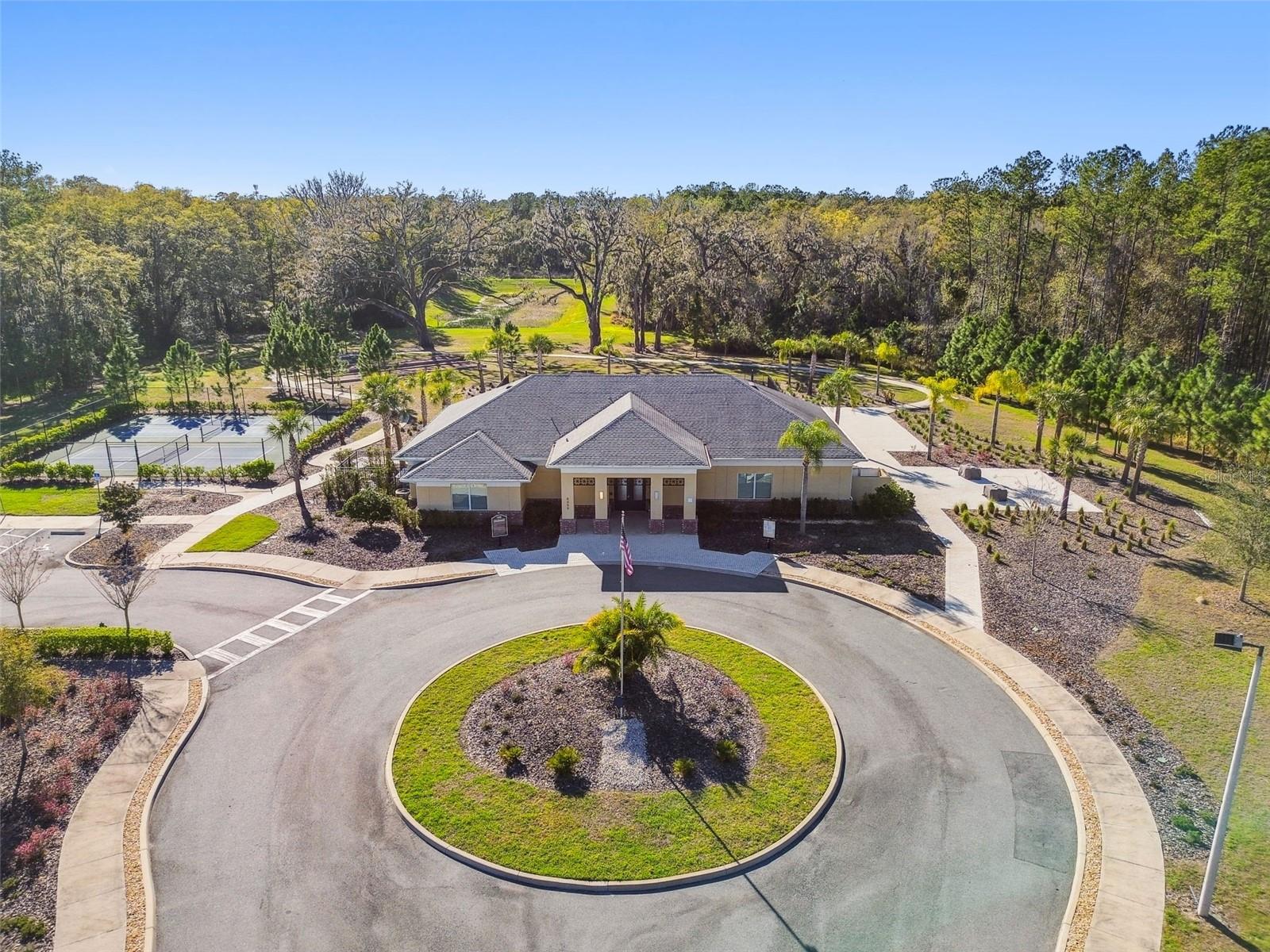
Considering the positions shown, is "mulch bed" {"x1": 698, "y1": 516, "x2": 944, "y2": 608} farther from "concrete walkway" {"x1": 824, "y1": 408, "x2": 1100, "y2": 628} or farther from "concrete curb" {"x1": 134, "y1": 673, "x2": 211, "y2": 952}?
"concrete curb" {"x1": 134, "y1": 673, "x2": 211, "y2": 952}

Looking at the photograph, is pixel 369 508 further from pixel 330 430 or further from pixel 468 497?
pixel 330 430

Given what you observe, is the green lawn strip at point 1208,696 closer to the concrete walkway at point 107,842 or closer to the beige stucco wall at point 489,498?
the concrete walkway at point 107,842

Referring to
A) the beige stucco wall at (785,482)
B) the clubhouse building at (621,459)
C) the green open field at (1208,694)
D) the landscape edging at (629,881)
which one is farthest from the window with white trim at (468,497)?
the green open field at (1208,694)

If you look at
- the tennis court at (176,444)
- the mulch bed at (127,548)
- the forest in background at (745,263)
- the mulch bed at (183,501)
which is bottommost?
the mulch bed at (127,548)

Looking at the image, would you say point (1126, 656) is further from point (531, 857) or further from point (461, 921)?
point (461, 921)

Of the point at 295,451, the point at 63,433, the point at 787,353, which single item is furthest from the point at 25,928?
the point at 787,353

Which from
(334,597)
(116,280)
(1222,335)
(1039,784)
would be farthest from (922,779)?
(116,280)
